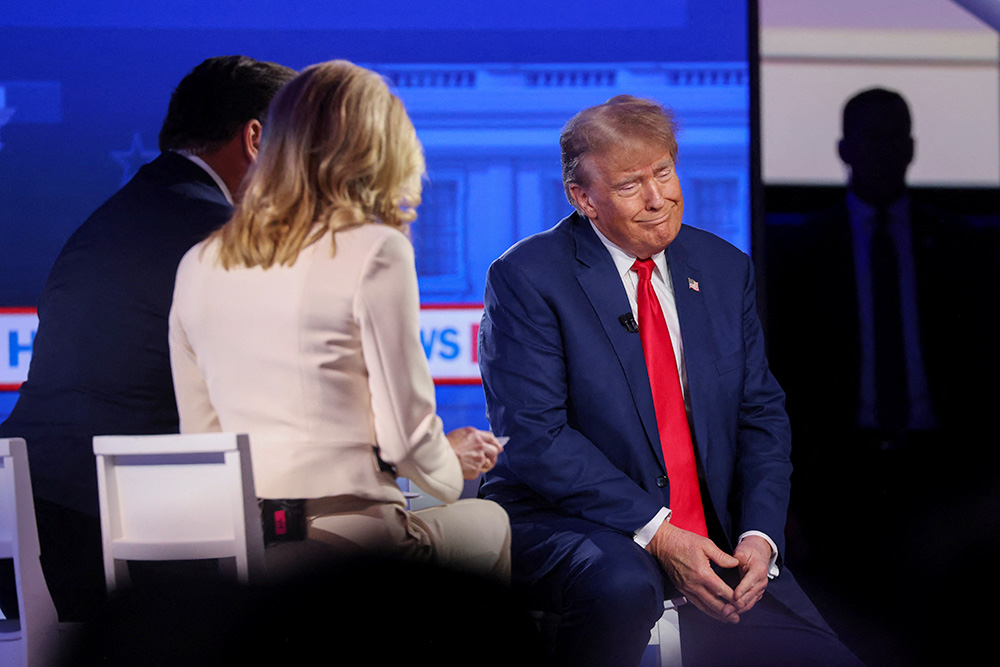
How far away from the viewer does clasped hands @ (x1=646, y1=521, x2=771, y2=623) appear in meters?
1.61

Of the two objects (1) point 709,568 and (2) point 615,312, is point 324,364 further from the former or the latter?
(1) point 709,568

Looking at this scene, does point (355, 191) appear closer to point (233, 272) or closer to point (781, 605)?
point (233, 272)

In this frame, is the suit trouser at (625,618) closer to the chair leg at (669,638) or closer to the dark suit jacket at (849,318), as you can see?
the chair leg at (669,638)

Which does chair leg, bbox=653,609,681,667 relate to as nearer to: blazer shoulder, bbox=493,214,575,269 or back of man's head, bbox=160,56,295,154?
blazer shoulder, bbox=493,214,575,269

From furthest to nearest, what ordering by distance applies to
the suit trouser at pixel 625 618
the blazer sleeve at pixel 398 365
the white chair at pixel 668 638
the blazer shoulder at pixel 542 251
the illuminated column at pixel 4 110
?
the illuminated column at pixel 4 110 → the white chair at pixel 668 638 → the blazer shoulder at pixel 542 251 → the suit trouser at pixel 625 618 → the blazer sleeve at pixel 398 365

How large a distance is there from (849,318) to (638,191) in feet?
5.54

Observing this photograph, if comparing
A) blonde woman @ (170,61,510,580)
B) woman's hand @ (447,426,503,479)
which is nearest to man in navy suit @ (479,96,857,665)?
woman's hand @ (447,426,503,479)

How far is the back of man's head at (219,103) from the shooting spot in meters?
1.67

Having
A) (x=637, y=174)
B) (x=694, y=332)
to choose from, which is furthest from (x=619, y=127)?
(x=694, y=332)

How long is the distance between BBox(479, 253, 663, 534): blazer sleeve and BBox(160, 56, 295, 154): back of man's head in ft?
1.81

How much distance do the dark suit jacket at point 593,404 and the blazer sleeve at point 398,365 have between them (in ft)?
1.13

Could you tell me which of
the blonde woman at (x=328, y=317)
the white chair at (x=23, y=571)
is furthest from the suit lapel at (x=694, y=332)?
the white chair at (x=23, y=571)

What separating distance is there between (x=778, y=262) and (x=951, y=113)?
36.6 inches

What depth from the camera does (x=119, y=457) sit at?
140 cm
